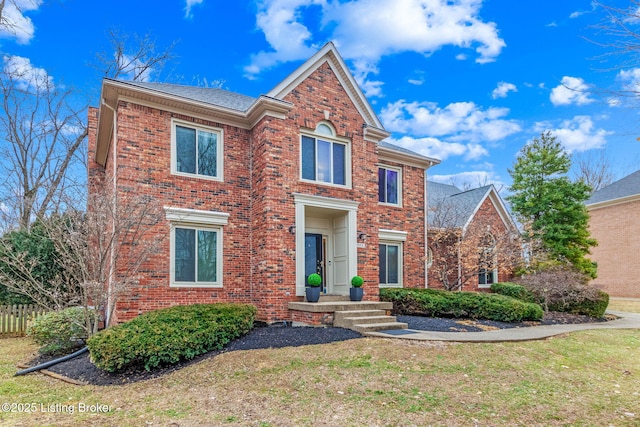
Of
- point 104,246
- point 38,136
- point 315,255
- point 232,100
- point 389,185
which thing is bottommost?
point 315,255

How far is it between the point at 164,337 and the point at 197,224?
4134 millimetres

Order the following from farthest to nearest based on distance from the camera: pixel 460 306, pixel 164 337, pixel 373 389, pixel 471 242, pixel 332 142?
pixel 471 242 < pixel 460 306 < pixel 332 142 < pixel 164 337 < pixel 373 389

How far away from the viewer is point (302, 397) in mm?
6012

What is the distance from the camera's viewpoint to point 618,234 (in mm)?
26562

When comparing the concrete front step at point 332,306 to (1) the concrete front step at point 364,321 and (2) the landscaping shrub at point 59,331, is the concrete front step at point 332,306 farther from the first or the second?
(2) the landscaping shrub at point 59,331

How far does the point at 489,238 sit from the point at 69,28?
20.6 m

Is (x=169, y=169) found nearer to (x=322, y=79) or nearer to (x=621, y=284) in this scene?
(x=322, y=79)

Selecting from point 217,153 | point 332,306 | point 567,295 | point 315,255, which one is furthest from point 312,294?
point 567,295

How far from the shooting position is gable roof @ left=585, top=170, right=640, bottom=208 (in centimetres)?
2575

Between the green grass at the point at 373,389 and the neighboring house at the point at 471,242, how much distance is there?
8.07 meters

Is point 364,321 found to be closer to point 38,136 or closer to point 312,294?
point 312,294

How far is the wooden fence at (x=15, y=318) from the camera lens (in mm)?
12219

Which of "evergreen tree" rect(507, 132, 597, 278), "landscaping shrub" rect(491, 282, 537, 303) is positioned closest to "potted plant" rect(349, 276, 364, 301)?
"landscaping shrub" rect(491, 282, 537, 303)

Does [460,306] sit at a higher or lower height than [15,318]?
higher
